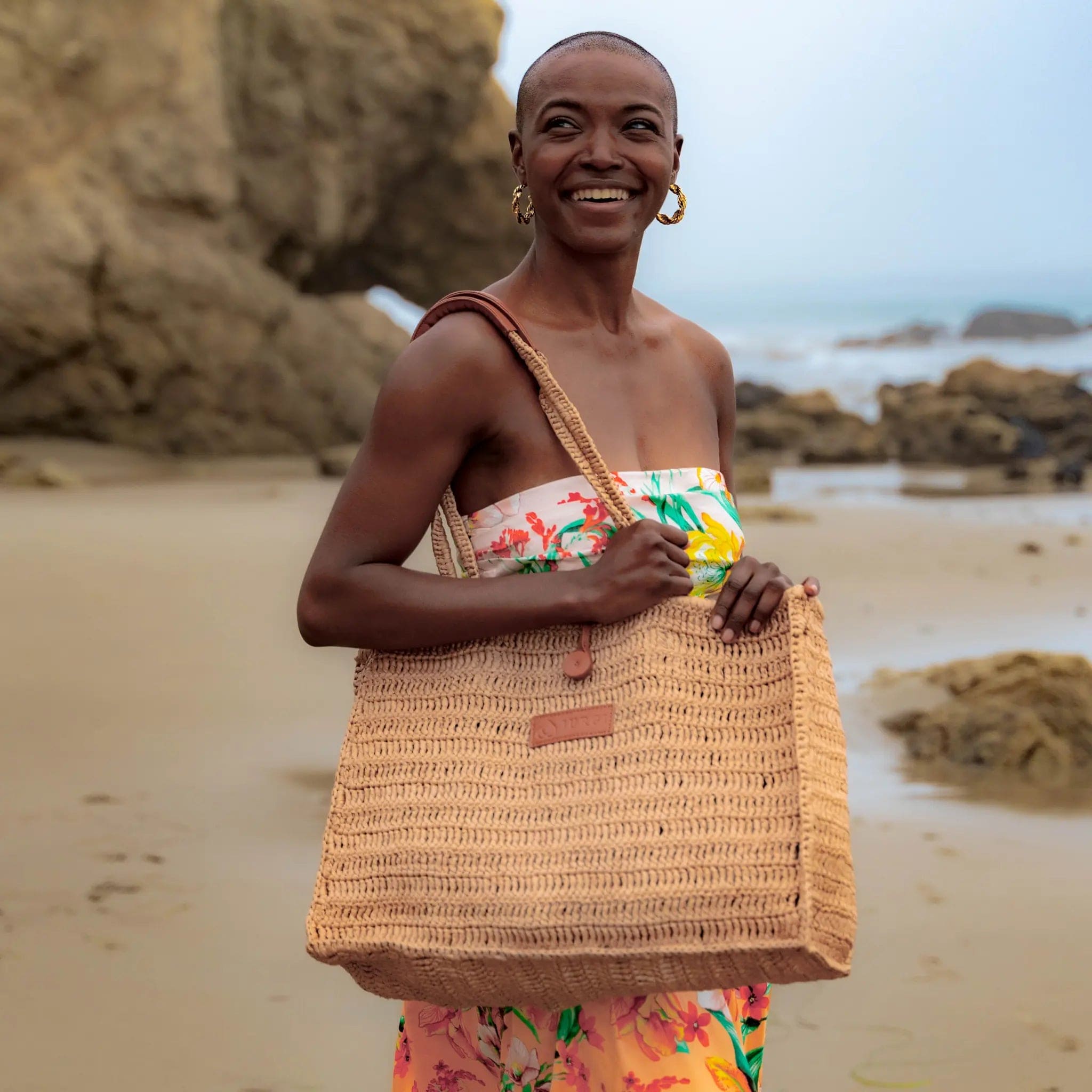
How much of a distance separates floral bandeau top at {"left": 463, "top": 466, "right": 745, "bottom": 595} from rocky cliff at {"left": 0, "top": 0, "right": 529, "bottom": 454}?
11.7 metres

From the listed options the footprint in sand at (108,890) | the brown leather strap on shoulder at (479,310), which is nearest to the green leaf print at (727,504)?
the brown leather strap on shoulder at (479,310)

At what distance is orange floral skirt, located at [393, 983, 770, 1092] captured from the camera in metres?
1.73

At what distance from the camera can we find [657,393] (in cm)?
195

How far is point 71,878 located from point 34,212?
9.91m

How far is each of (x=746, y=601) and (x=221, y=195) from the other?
42.7ft

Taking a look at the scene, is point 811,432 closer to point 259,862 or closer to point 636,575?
point 259,862

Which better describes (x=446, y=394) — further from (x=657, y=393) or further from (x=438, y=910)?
(x=438, y=910)

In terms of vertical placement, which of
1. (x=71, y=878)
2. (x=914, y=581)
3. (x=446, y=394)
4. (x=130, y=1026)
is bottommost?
(x=130, y=1026)

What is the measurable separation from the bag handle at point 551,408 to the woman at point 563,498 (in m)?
0.02

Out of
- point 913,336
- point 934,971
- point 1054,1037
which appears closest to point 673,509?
Answer: point 1054,1037

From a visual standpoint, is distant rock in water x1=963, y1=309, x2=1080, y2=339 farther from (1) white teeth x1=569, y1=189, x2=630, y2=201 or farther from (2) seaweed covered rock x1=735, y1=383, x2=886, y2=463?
(1) white teeth x1=569, y1=189, x2=630, y2=201

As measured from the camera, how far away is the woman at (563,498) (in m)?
1.73

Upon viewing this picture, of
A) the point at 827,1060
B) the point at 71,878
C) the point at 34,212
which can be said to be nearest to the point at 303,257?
the point at 34,212

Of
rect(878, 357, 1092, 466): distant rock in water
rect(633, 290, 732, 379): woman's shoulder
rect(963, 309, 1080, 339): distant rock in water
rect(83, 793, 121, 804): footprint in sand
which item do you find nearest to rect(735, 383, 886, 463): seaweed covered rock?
rect(878, 357, 1092, 466): distant rock in water
